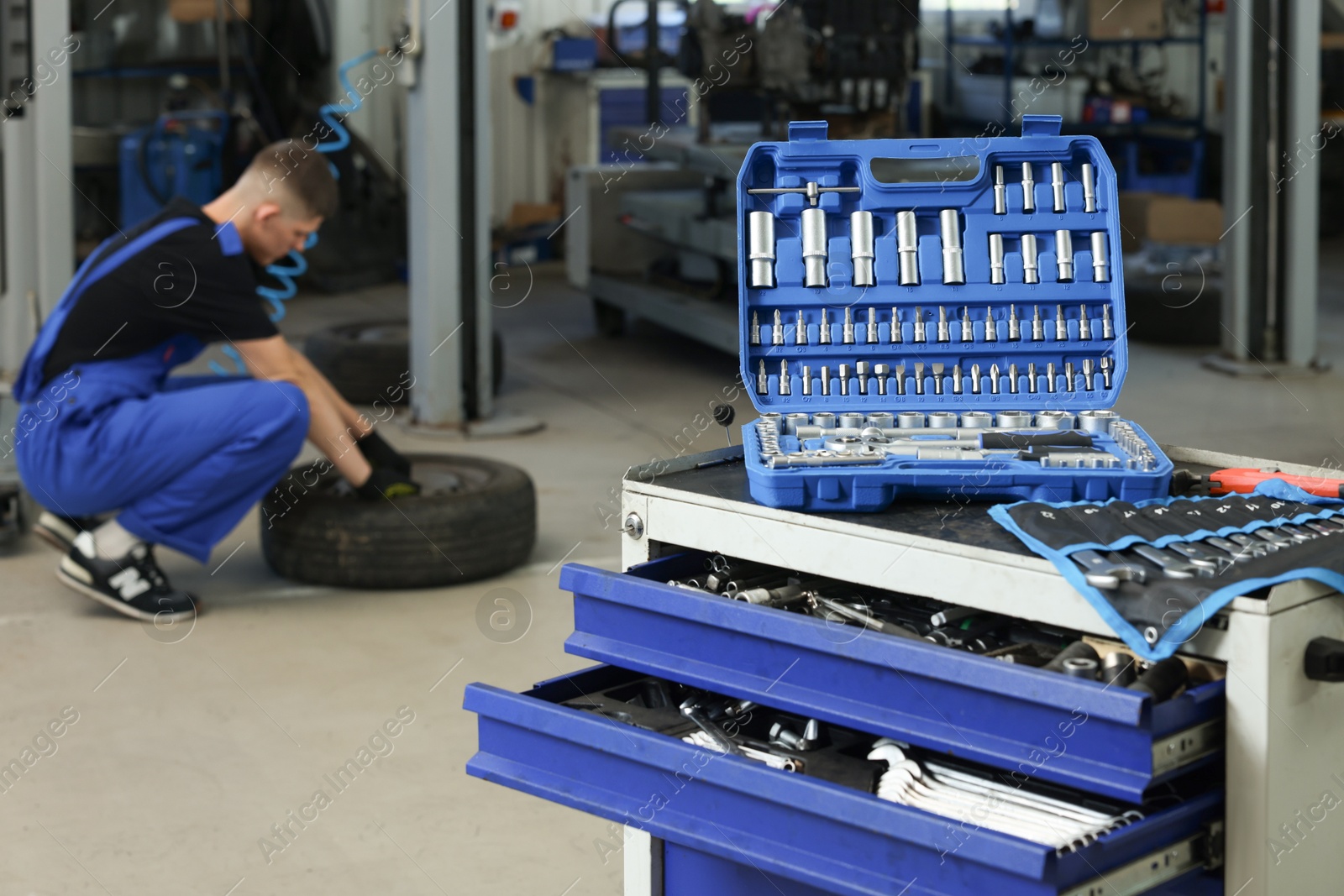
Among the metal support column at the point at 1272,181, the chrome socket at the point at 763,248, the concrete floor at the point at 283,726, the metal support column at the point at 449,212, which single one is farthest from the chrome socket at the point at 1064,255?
the metal support column at the point at 1272,181

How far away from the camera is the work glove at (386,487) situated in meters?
3.21

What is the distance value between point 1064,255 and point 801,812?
2.67 ft

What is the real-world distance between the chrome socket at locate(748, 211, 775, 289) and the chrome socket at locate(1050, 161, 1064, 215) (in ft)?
1.09

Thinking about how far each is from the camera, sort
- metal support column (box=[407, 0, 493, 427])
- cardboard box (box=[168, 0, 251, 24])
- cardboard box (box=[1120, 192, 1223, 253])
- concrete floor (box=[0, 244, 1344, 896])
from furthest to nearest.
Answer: cardboard box (box=[168, 0, 251, 24]) < cardboard box (box=[1120, 192, 1223, 253]) < metal support column (box=[407, 0, 493, 427]) < concrete floor (box=[0, 244, 1344, 896])

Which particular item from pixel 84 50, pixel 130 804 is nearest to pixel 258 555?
pixel 130 804

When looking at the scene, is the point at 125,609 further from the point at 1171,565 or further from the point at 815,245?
the point at 1171,565

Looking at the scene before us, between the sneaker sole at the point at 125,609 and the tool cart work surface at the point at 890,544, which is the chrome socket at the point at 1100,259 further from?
the sneaker sole at the point at 125,609

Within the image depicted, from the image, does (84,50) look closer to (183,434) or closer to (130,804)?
(183,434)

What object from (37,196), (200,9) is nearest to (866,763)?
(37,196)

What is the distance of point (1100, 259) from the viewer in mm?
1709

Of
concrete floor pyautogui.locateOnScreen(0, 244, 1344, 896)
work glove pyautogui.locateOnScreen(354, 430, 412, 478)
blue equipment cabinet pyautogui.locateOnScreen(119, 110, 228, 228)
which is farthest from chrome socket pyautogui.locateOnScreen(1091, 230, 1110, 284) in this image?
blue equipment cabinet pyautogui.locateOnScreen(119, 110, 228, 228)

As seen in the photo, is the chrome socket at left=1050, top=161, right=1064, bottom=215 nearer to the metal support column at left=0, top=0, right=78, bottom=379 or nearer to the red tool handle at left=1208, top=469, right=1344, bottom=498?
the red tool handle at left=1208, top=469, right=1344, bottom=498

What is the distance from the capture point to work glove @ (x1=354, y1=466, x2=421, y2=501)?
3207 millimetres

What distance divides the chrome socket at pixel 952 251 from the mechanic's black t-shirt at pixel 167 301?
5.58ft
